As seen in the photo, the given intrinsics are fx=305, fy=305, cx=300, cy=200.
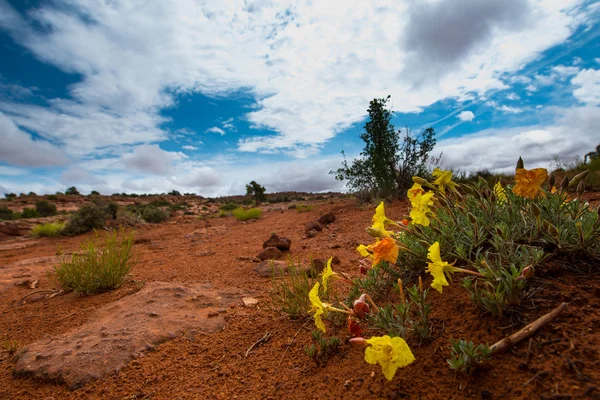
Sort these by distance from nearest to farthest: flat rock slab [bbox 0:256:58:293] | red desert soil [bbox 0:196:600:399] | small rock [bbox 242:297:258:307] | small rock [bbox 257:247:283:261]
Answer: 1. red desert soil [bbox 0:196:600:399]
2. small rock [bbox 242:297:258:307]
3. flat rock slab [bbox 0:256:58:293]
4. small rock [bbox 257:247:283:261]

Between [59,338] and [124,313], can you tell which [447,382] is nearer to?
[124,313]

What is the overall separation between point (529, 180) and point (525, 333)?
2.44 ft

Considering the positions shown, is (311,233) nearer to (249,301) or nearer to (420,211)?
(249,301)

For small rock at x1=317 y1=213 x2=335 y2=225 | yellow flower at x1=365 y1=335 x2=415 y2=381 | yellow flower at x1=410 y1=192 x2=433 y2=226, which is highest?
yellow flower at x1=410 y1=192 x2=433 y2=226

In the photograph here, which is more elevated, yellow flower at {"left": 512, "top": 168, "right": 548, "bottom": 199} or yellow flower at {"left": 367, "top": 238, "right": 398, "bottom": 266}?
yellow flower at {"left": 512, "top": 168, "right": 548, "bottom": 199}

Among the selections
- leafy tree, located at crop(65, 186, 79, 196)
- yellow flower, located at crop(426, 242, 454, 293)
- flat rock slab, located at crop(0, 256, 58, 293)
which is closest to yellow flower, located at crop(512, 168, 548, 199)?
yellow flower, located at crop(426, 242, 454, 293)

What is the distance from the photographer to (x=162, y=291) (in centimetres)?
297

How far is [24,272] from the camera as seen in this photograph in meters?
5.27

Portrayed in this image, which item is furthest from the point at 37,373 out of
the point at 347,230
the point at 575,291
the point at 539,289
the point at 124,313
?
the point at 347,230

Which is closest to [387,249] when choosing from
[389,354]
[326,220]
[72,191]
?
[389,354]

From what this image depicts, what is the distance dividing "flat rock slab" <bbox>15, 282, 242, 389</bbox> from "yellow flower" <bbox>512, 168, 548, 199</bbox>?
223 centimetres

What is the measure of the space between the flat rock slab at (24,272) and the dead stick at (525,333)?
17.5 feet

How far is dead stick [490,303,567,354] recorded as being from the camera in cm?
118

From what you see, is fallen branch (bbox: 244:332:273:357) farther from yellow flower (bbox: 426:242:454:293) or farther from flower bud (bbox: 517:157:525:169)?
flower bud (bbox: 517:157:525:169)
